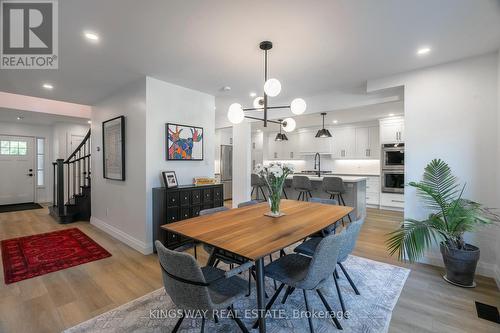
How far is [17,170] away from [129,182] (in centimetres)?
560

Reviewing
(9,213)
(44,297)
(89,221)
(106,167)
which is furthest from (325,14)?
(9,213)

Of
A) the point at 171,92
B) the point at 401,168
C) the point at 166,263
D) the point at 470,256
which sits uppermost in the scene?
the point at 171,92

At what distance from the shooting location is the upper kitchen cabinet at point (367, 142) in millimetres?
6742

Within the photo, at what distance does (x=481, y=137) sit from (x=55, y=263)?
18.1 ft

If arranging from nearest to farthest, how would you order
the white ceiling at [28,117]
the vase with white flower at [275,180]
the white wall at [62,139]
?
the vase with white flower at [275,180]
the white ceiling at [28,117]
the white wall at [62,139]

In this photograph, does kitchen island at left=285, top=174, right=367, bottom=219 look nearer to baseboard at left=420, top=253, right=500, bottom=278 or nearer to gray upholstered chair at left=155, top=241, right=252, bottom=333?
baseboard at left=420, top=253, right=500, bottom=278

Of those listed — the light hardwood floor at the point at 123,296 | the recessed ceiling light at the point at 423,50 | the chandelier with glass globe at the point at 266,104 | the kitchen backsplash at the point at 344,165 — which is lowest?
the light hardwood floor at the point at 123,296

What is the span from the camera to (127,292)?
2406 mm

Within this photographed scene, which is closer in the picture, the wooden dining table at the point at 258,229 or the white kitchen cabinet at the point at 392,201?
the wooden dining table at the point at 258,229

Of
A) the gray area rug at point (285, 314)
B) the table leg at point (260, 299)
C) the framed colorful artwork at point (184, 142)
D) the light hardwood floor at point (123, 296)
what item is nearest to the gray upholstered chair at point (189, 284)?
the table leg at point (260, 299)

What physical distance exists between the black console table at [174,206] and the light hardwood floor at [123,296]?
334 millimetres

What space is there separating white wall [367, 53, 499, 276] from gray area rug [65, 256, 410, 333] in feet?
4.02

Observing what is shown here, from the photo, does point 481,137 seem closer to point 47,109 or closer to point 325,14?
point 325,14

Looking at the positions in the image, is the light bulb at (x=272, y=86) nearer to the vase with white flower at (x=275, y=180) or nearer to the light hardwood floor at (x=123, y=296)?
the vase with white flower at (x=275, y=180)
